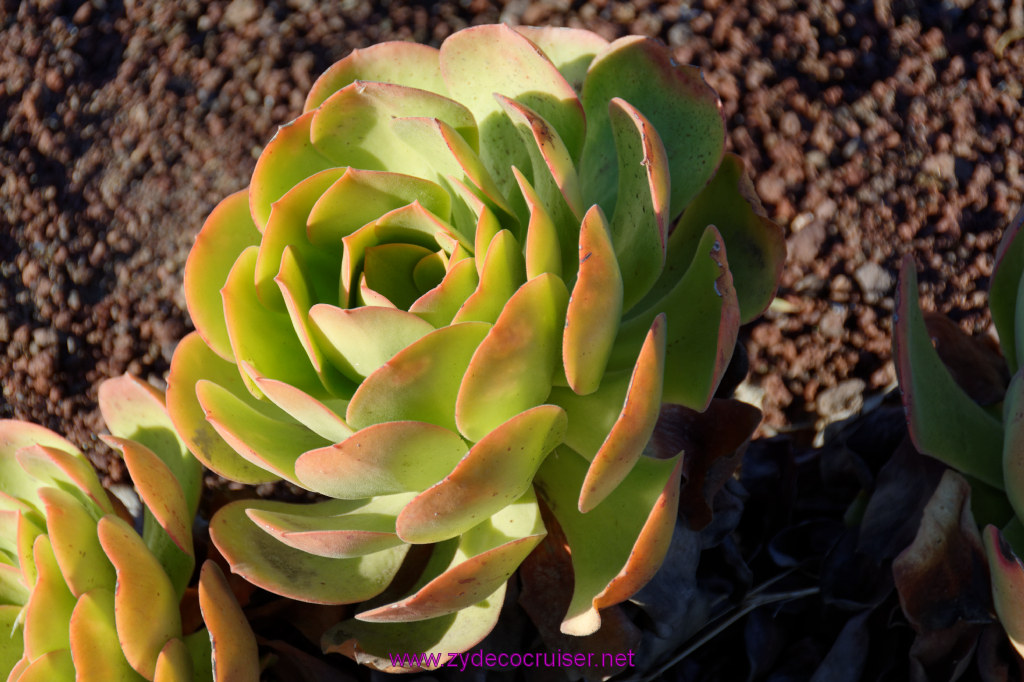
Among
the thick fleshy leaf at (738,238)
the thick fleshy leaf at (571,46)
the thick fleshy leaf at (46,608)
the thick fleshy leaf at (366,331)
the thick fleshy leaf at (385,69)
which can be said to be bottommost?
the thick fleshy leaf at (46,608)

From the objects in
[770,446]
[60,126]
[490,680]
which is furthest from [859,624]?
[60,126]

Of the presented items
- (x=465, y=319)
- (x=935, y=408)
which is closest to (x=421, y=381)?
(x=465, y=319)

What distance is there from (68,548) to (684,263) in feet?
2.16

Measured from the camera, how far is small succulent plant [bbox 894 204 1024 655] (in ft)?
2.50

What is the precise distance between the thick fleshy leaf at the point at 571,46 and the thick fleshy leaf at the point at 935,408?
384 millimetres

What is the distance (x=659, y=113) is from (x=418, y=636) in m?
0.58

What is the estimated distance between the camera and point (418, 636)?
2.92 ft

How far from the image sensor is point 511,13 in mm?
1438

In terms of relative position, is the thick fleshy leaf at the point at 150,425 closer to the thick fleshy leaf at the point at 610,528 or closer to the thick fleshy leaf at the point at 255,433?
the thick fleshy leaf at the point at 255,433

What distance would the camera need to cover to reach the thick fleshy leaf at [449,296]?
76 cm

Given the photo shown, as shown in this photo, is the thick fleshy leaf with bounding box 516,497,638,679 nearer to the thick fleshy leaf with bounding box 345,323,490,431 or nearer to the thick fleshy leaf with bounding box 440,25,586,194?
the thick fleshy leaf with bounding box 345,323,490,431

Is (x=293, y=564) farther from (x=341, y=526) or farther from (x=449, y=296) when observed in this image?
(x=449, y=296)

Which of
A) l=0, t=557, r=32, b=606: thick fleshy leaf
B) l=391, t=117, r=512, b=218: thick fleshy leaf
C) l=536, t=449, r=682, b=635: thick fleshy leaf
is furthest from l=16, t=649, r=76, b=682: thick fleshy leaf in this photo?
l=391, t=117, r=512, b=218: thick fleshy leaf

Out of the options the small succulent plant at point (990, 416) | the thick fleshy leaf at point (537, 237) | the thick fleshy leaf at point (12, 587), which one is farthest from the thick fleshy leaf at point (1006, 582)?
the thick fleshy leaf at point (12, 587)
